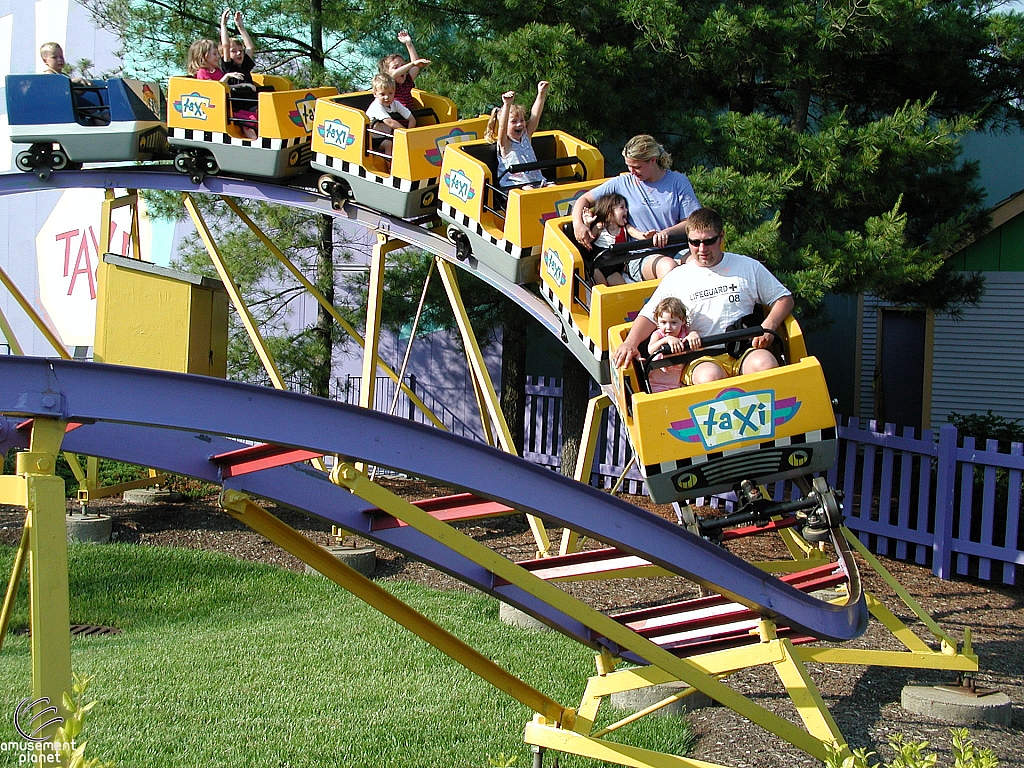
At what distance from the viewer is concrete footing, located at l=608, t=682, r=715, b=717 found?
5109 millimetres

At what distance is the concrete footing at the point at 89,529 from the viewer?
28.8ft

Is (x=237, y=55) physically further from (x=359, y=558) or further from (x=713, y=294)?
(x=713, y=294)

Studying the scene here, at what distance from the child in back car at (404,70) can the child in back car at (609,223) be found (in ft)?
8.61

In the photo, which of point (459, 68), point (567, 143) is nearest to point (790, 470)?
point (567, 143)

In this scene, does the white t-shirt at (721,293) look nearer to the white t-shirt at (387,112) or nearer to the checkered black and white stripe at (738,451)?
the checkered black and white stripe at (738,451)

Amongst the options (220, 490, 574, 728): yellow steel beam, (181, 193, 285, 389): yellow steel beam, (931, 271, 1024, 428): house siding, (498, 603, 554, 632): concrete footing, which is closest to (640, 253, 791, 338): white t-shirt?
(220, 490, 574, 728): yellow steel beam

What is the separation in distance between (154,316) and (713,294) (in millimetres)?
4964

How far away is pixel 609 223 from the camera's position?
6137 millimetres

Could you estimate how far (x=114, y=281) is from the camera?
8328 millimetres

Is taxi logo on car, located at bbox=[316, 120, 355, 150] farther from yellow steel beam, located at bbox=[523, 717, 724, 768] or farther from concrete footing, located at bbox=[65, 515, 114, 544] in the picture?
yellow steel beam, located at bbox=[523, 717, 724, 768]

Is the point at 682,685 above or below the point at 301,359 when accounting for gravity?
below

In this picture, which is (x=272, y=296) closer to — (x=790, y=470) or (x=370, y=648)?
(x=370, y=648)

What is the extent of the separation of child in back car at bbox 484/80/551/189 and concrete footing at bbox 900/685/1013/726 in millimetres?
3912

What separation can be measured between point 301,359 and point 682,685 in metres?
6.95
